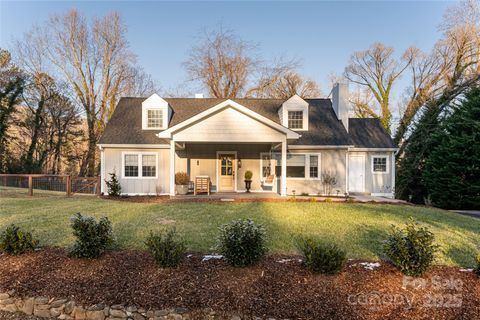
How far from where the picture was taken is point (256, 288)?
3729mm

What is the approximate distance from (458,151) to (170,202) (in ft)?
44.5

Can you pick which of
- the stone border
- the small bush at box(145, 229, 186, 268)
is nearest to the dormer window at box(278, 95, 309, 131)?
the small bush at box(145, 229, 186, 268)

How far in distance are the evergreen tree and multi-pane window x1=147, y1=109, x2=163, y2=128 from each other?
14.5 metres

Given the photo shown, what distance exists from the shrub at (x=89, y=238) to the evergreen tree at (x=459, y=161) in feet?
49.2

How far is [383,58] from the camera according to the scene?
1075 inches

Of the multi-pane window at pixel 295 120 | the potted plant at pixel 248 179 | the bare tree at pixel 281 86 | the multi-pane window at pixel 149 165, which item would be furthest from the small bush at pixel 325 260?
the bare tree at pixel 281 86

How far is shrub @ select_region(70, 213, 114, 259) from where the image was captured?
455cm

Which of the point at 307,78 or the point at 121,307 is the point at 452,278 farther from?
the point at 307,78

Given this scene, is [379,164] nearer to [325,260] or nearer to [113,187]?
[325,260]

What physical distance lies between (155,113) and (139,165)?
9.78 feet

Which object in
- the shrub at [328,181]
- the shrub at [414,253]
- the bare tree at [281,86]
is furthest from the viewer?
the bare tree at [281,86]

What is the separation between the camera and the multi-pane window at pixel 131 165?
45.2 ft

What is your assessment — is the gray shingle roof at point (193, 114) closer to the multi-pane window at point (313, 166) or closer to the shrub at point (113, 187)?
the multi-pane window at point (313, 166)

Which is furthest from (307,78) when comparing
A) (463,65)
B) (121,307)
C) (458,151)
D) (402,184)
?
(121,307)
